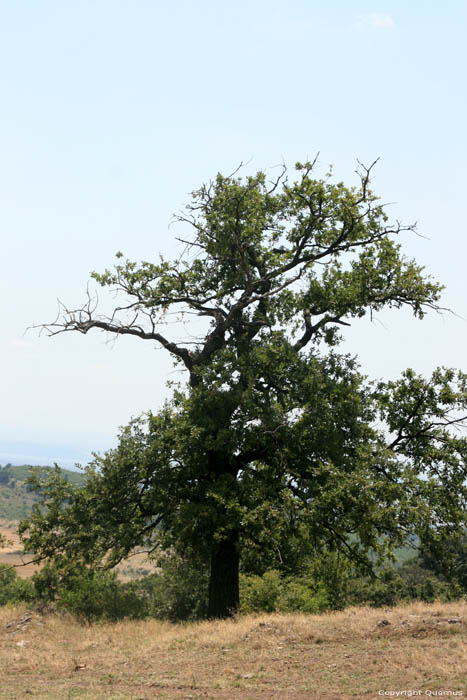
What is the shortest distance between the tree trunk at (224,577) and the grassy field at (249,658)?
1.99 metres

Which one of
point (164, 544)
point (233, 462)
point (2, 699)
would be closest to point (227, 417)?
point (233, 462)

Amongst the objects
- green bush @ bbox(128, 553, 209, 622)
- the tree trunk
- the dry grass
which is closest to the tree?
the tree trunk

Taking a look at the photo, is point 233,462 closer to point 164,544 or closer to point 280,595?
point 164,544

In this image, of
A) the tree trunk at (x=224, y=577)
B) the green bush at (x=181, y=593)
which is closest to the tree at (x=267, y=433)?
the tree trunk at (x=224, y=577)

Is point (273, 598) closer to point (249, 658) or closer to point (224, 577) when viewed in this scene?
point (224, 577)

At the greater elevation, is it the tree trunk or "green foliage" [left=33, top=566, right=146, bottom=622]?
the tree trunk

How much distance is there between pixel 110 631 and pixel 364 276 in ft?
42.7

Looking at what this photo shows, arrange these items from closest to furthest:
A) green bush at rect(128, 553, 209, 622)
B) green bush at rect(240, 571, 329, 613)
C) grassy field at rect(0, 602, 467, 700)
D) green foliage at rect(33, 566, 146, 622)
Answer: grassy field at rect(0, 602, 467, 700)
green bush at rect(240, 571, 329, 613)
green foliage at rect(33, 566, 146, 622)
green bush at rect(128, 553, 209, 622)

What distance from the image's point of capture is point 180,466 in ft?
59.2

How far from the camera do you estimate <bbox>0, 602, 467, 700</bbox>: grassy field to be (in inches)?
400

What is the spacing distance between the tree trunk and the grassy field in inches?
78.3

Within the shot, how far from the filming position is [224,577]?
18422 mm

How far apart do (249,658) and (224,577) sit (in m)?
6.18

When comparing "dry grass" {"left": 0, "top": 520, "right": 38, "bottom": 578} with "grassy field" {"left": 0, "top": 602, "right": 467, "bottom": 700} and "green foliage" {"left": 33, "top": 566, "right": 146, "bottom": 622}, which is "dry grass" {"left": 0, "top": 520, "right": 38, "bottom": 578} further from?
"grassy field" {"left": 0, "top": 602, "right": 467, "bottom": 700}
